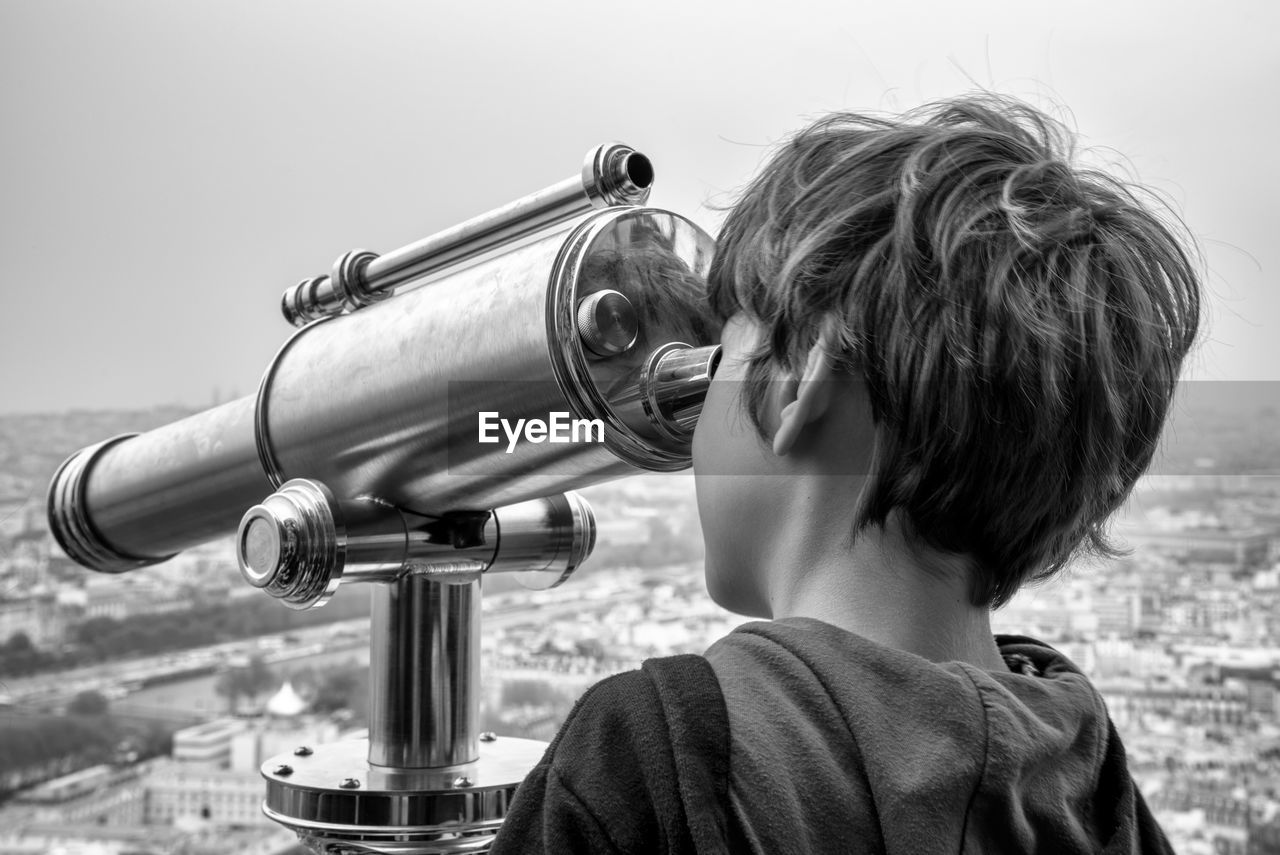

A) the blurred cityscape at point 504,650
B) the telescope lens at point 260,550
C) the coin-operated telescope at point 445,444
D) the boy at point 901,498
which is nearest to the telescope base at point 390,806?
the coin-operated telescope at point 445,444

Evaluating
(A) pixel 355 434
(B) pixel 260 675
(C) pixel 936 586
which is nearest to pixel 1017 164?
(C) pixel 936 586

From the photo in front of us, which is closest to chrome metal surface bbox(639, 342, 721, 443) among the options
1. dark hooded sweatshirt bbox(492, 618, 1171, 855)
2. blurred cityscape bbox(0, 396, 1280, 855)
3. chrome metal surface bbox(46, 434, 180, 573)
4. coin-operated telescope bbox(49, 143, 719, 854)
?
coin-operated telescope bbox(49, 143, 719, 854)

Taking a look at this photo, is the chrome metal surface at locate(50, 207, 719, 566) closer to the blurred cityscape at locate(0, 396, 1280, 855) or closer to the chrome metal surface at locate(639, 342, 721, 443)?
the chrome metal surface at locate(639, 342, 721, 443)

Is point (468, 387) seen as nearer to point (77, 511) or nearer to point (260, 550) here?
point (260, 550)

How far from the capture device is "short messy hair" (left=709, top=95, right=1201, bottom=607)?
475 millimetres

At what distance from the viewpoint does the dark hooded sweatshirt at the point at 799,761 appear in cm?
40

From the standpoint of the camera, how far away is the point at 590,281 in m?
0.58

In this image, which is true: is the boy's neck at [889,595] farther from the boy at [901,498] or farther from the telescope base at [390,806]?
the telescope base at [390,806]

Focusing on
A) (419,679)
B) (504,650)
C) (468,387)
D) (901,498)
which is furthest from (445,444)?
(504,650)

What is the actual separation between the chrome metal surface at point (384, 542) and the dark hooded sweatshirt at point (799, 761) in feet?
0.83

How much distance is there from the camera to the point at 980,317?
18.7 inches

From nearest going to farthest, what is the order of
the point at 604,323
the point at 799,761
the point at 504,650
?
the point at 799,761
the point at 604,323
the point at 504,650

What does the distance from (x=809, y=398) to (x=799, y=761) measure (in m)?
0.14

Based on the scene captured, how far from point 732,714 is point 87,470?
1.97ft
